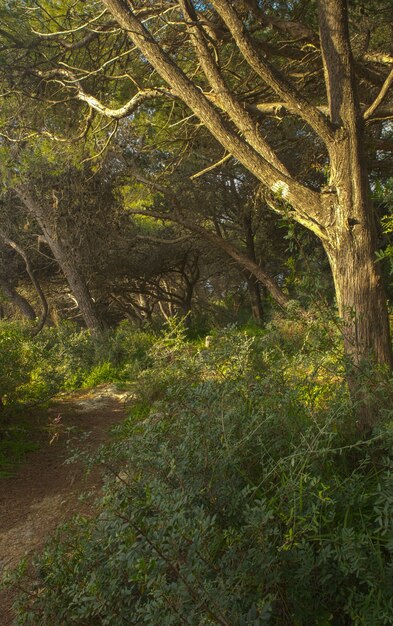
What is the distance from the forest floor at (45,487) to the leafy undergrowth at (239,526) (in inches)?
19.5

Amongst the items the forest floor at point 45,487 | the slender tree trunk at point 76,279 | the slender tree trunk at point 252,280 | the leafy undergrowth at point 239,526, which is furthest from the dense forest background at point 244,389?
the slender tree trunk at point 252,280

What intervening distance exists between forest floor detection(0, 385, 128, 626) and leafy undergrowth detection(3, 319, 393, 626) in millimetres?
496

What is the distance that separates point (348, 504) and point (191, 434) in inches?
33.4

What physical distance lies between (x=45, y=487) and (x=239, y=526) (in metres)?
3.18

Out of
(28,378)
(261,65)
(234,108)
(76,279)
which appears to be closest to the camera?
(261,65)

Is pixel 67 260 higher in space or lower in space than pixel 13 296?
higher

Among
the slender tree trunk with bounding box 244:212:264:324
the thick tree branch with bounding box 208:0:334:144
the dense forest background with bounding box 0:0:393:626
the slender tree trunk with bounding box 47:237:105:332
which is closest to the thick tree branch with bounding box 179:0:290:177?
the dense forest background with bounding box 0:0:393:626

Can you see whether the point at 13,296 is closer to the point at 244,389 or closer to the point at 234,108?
the point at 234,108

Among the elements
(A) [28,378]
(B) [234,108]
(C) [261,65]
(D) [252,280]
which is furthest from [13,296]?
(C) [261,65]

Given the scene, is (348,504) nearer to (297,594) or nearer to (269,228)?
(297,594)

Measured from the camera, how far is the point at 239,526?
2.48 m

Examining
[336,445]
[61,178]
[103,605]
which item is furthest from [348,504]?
[61,178]

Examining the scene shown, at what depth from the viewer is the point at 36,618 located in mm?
2660

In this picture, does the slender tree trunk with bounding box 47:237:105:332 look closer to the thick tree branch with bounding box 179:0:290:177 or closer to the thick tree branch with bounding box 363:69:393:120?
the thick tree branch with bounding box 179:0:290:177
